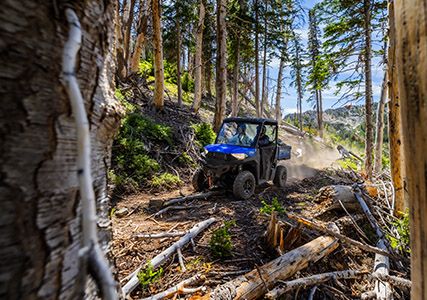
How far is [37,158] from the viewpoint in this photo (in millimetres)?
717

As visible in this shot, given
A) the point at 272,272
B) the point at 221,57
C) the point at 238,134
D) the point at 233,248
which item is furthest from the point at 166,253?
the point at 221,57

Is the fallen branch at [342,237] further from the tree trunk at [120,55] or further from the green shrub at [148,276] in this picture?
the tree trunk at [120,55]

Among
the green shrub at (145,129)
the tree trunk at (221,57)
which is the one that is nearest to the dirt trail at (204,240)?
the green shrub at (145,129)

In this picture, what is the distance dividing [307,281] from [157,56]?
10.7 metres

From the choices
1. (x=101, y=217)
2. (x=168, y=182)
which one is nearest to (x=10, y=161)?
(x=101, y=217)

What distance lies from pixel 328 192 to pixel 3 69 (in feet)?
20.2

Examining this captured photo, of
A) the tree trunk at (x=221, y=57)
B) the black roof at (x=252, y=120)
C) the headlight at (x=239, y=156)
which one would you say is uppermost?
the tree trunk at (x=221, y=57)

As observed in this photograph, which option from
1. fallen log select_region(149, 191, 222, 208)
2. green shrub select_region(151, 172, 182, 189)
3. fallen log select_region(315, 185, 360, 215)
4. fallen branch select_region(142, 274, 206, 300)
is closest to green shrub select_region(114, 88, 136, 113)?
green shrub select_region(151, 172, 182, 189)

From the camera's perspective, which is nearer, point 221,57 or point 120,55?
point 221,57

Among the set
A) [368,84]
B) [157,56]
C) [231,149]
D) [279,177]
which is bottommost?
[279,177]

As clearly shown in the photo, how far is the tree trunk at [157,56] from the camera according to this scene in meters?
11.0

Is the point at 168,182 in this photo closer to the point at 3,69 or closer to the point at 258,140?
the point at 258,140

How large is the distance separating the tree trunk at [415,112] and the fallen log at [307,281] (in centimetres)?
188

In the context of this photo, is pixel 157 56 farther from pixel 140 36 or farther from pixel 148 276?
pixel 148 276
